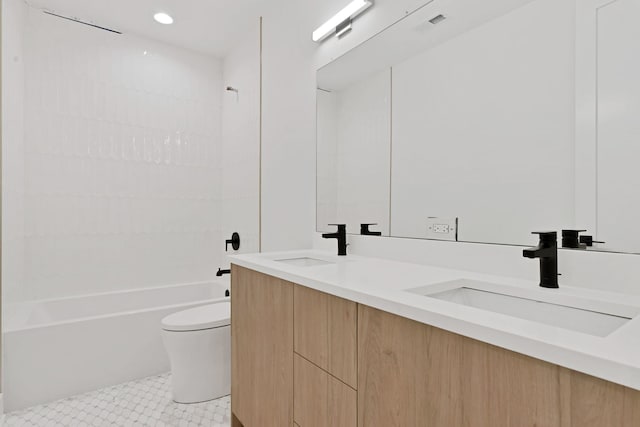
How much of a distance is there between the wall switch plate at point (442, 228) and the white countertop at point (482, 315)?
13 centimetres

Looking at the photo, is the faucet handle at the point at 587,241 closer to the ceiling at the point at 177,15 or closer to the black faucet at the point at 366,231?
the black faucet at the point at 366,231

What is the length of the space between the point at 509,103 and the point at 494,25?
0.30m

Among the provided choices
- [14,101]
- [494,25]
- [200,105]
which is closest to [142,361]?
[14,101]

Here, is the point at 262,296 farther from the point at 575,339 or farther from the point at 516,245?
the point at 575,339

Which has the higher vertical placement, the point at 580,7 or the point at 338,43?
the point at 338,43

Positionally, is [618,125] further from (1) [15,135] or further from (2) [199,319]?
(1) [15,135]

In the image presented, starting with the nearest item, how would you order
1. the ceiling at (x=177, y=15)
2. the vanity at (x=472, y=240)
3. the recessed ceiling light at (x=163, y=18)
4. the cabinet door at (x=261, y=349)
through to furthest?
the vanity at (x=472, y=240), the cabinet door at (x=261, y=349), the ceiling at (x=177, y=15), the recessed ceiling light at (x=163, y=18)

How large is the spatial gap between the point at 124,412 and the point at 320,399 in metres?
1.41

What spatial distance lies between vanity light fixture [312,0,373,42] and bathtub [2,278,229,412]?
5.98 ft

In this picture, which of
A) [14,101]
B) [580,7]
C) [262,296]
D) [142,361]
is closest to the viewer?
[580,7]

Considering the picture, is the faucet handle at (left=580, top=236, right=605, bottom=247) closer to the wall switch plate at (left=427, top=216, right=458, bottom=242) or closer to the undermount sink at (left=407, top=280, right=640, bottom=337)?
the undermount sink at (left=407, top=280, right=640, bottom=337)

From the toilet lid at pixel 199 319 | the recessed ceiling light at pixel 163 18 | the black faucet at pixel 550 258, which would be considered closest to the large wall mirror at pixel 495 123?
the black faucet at pixel 550 258

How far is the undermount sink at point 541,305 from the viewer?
0.81m

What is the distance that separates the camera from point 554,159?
1.05 m
